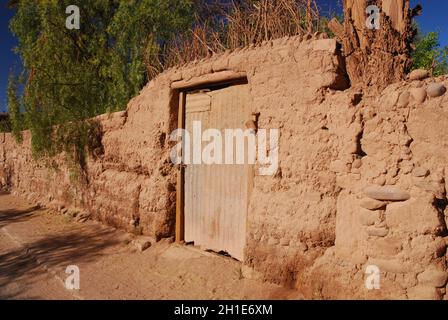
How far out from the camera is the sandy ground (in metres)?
3.45

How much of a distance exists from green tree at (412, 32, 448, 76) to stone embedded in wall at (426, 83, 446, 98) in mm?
6073

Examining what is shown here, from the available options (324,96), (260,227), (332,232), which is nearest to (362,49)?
(324,96)

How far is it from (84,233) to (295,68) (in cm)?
414

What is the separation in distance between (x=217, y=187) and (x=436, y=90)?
2.45 metres

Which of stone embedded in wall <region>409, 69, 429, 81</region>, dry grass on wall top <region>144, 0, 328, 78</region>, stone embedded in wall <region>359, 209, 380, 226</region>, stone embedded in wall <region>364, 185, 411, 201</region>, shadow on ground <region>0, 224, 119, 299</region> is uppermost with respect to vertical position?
dry grass on wall top <region>144, 0, 328, 78</region>

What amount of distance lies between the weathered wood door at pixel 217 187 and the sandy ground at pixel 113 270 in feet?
0.72

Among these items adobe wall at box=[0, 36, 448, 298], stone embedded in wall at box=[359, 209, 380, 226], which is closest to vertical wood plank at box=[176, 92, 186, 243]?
adobe wall at box=[0, 36, 448, 298]

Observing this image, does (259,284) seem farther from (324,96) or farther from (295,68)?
(295,68)

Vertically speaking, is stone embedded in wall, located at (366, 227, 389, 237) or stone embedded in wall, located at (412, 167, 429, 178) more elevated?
stone embedded in wall, located at (412, 167, 429, 178)

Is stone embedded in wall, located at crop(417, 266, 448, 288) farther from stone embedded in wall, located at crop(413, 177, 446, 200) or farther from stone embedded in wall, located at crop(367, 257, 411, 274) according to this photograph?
stone embedded in wall, located at crop(413, 177, 446, 200)

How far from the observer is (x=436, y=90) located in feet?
8.11

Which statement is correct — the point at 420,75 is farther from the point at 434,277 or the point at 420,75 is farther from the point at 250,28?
the point at 250,28

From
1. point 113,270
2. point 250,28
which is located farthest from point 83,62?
point 113,270

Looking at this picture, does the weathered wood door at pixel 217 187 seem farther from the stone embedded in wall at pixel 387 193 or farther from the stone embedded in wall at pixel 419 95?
the stone embedded in wall at pixel 419 95
